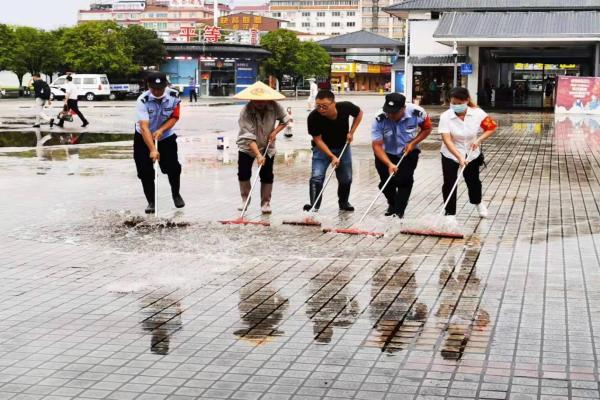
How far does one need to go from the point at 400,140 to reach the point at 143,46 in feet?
194

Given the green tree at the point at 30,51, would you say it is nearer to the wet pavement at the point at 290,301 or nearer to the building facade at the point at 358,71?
the building facade at the point at 358,71

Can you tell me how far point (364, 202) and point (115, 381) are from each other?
7.01 meters

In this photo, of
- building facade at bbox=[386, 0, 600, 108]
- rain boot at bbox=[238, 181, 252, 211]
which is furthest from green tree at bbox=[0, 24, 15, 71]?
rain boot at bbox=[238, 181, 252, 211]

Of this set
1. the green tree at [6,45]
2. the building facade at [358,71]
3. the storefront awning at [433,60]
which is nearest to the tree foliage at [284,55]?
the building facade at [358,71]

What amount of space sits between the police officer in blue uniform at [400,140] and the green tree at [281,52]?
239ft

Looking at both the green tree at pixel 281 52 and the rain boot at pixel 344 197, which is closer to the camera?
the rain boot at pixel 344 197

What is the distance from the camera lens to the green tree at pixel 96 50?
6357 centimetres

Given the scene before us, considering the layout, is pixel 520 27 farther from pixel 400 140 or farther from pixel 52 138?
pixel 400 140

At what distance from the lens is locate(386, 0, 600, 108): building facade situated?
39469mm

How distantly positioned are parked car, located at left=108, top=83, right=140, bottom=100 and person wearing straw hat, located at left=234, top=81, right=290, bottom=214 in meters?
48.6

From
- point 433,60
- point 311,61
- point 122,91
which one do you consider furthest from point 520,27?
point 311,61

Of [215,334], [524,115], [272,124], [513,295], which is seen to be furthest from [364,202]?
[524,115]

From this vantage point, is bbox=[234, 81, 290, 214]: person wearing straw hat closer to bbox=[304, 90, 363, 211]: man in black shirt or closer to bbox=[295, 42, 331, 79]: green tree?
bbox=[304, 90, 363, 211]: man in black shirt

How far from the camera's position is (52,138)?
2225 centimetres
